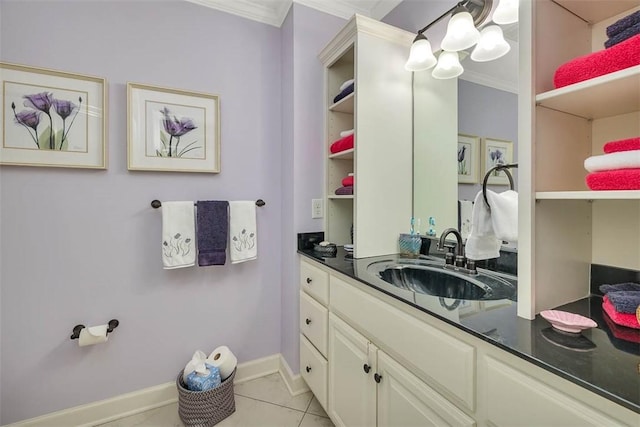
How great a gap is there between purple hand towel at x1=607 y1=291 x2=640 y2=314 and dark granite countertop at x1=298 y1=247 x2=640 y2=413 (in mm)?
51

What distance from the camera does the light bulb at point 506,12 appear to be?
1081mm

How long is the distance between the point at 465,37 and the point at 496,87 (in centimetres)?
26

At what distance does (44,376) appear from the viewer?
4.53 feet

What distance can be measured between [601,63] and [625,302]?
563 millimetres

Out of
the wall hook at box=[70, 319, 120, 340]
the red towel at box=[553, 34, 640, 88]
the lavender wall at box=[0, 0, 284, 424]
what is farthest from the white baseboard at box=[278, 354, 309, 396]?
the red towel at box=[553, 34, 640, 88]

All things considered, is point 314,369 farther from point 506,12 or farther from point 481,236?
point 506,12

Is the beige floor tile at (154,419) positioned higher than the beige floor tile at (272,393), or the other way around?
the beige floor tile at (272,393)

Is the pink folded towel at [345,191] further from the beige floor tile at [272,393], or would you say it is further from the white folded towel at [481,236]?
the beige floor tile at [272,393]

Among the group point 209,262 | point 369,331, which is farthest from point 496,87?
point 209,262

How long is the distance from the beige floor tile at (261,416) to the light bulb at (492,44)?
1.98 meters

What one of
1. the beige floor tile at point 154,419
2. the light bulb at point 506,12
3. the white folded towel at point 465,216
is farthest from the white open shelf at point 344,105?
the beige floor tile at point 154,419

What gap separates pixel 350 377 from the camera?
3.86 ft

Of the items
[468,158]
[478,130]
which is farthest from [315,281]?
[478,130]

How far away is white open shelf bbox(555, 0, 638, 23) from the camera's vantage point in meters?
0.78
